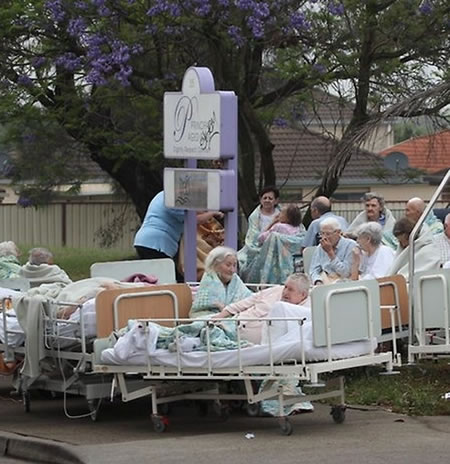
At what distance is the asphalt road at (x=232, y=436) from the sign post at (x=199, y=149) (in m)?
2.08

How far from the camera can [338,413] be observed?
10.7m

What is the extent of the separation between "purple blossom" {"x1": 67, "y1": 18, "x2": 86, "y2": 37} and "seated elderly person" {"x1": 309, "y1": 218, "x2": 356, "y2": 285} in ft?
33.9

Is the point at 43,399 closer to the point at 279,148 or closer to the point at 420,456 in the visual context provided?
the point at 420,456

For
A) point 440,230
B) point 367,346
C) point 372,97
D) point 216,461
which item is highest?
point 372,97

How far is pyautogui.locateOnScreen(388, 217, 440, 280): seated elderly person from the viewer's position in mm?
12469

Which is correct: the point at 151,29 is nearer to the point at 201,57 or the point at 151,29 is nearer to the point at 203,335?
the point at 201,57

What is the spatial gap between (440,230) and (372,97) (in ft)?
34.9

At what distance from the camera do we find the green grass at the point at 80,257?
92.5 ft

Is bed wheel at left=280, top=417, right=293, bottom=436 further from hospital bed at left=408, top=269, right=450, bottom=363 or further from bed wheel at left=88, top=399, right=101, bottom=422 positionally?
bed wheel at left=88, top=399, right=101, bottom=422

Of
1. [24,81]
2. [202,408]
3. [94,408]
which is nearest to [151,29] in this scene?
[24,81]

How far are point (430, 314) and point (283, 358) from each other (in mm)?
1889

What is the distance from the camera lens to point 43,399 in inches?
509

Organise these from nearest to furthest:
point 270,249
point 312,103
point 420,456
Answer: point 420,456 < point 270,249 < point 312,103

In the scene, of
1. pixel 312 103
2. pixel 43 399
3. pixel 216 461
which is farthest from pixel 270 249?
pixel 312 103
